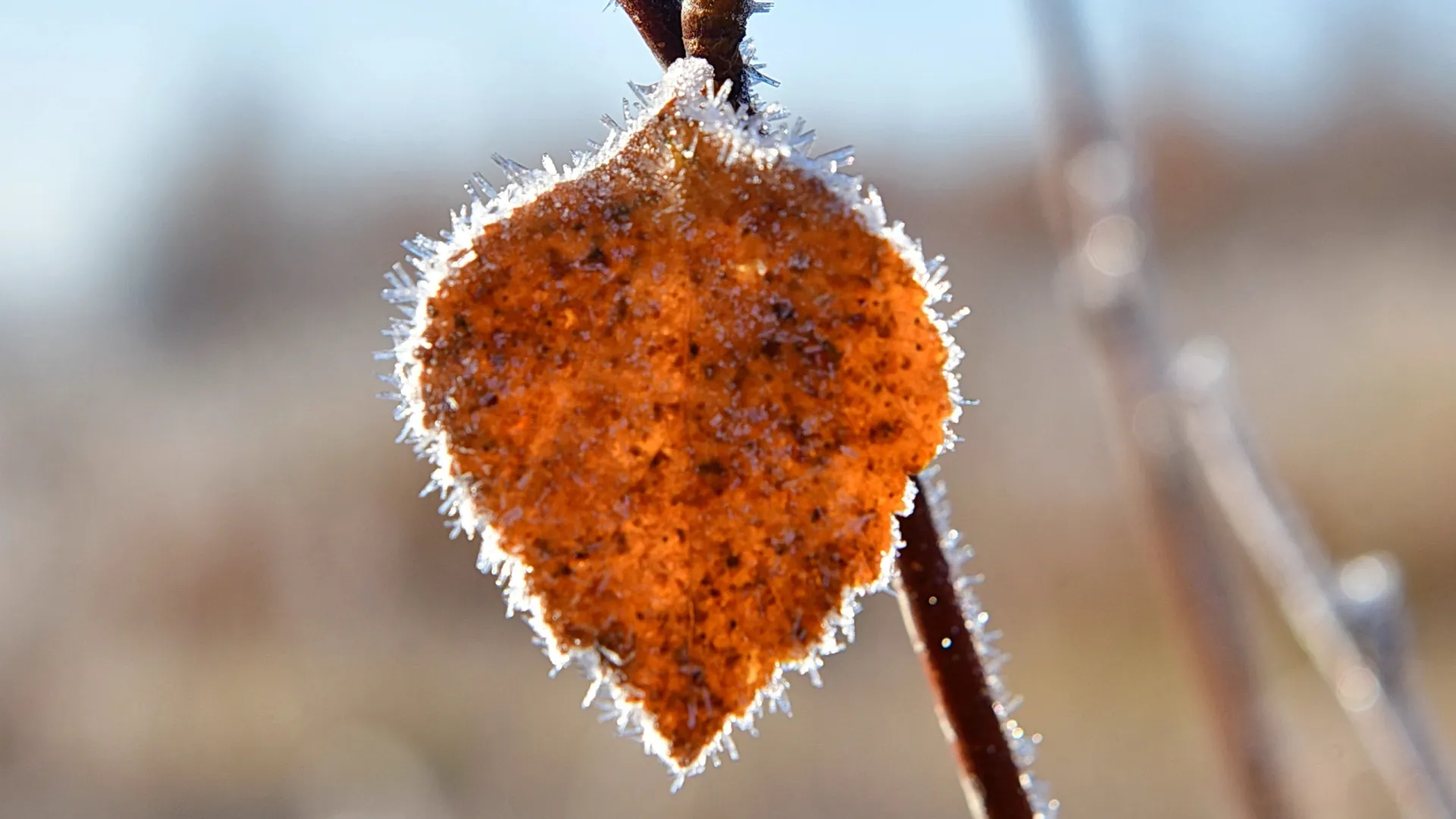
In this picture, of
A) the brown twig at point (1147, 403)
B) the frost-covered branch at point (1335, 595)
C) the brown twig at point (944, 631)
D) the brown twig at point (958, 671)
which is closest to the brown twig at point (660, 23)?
the brown twig at point (944, 631)

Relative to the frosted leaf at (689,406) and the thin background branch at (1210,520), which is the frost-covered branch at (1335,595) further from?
the frosted leaf at (689,406)

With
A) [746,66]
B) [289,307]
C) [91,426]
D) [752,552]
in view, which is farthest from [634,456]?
[289,307]

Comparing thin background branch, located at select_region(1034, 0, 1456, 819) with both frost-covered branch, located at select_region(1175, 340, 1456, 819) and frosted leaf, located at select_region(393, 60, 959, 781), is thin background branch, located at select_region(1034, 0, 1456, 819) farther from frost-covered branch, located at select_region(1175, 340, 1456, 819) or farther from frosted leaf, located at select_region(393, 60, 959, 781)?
frosted leaf, located at select_region(393, 60, 959, 781)

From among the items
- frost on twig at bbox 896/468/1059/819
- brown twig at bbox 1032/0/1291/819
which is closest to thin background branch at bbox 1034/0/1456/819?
brown twig at bbox 1032/0/1291/819

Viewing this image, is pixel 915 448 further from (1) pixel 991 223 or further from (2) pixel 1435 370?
(1) pixel 991 223

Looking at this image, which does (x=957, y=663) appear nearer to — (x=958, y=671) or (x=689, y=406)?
(x=958, y=671)

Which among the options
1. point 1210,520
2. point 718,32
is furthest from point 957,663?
point 1210,520
